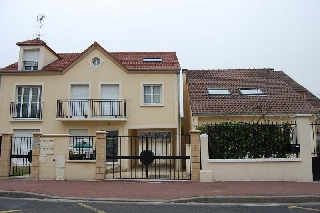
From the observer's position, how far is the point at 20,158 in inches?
482

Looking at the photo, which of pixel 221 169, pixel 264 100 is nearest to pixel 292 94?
pixel 264 100

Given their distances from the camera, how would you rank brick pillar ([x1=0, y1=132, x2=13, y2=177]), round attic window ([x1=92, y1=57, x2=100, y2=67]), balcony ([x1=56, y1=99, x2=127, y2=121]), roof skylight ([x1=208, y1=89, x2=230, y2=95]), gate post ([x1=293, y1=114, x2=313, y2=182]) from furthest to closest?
round attic window ([x1=92, y1=57, x2=100, y2=67])
roof skylight ([x1=208, y1=89, x2=230, y2=95])
balcony ([x1=56, y1=99, x2=127, y2=121])
brick pillar ([x1=0, y1=132, x2=13, y2=177])
gate post ([x1=293, y1=114, x2=313, y2=182])

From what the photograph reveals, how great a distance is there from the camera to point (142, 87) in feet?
59.9

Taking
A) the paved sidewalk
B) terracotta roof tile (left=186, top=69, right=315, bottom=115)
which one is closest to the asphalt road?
the paved sidewalk

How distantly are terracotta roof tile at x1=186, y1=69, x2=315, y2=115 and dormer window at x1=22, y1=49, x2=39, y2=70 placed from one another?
989cm

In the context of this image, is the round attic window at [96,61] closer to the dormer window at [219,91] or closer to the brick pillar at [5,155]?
the dormer window at [219,91]

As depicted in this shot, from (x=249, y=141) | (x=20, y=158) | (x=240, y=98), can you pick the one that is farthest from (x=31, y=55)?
(x=249, y=141)

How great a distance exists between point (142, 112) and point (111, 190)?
29.4 ft

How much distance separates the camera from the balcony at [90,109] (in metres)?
17.9

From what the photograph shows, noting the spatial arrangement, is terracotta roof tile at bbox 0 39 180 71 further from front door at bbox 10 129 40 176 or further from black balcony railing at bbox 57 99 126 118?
front door at bbox 10 129 40 176

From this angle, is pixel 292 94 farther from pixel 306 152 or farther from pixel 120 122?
pixel 120 122

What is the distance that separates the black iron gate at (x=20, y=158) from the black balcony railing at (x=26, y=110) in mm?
3943

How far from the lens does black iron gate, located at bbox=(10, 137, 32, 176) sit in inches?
469

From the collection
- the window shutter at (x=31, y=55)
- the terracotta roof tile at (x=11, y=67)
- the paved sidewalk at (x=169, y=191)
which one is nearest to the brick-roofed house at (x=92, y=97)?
the terracotta roof tile at (x=11, y=67)
